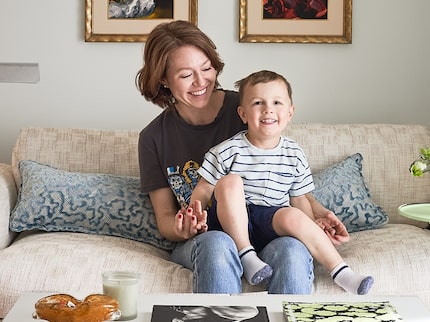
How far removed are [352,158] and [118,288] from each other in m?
1.52

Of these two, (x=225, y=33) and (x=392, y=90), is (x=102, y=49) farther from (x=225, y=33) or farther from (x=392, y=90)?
(x=392, y=90)

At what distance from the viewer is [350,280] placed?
2453 millimetres

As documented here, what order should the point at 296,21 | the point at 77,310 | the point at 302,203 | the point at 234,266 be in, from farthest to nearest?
the point at 296,21
the point at 302,203
the point at 234,266
the point at 77,310

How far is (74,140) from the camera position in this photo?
324 centimetres

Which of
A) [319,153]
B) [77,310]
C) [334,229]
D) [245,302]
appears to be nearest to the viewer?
[77,310]

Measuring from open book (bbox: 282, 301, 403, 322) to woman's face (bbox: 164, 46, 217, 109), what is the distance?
3.31ft

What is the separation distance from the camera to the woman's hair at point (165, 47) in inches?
109

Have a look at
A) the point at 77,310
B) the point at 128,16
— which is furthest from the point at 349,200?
the point at 77,310

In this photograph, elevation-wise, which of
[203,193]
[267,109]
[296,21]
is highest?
[296,21]

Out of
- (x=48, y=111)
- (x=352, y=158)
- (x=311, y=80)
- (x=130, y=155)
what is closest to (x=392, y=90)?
(x=311, y=80)

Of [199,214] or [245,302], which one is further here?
[199,214]

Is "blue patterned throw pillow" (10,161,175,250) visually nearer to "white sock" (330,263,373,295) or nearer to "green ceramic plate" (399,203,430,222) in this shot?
"white sock" (330,263,373,295)

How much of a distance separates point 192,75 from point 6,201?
2.61 ft

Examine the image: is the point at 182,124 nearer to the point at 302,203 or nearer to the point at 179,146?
the point at 179,146
